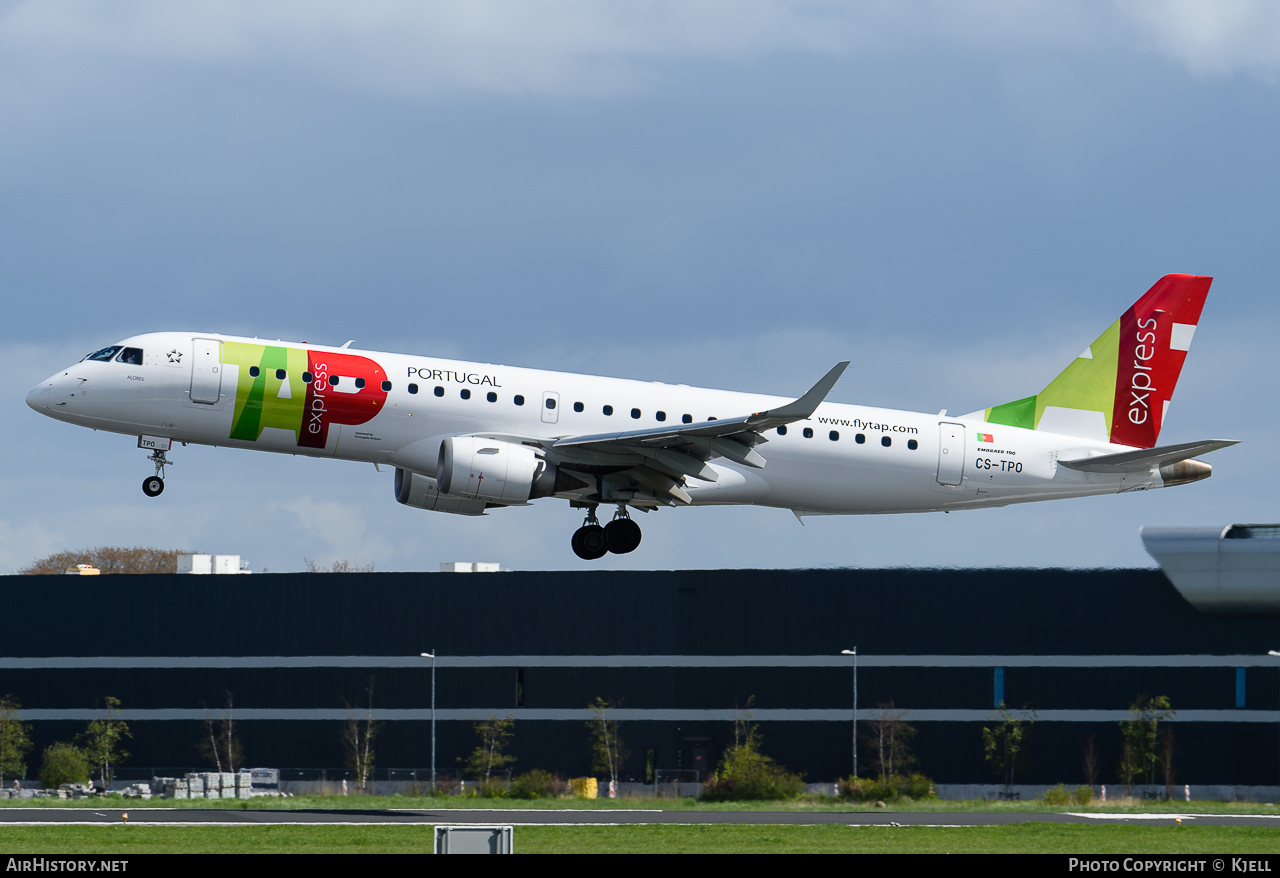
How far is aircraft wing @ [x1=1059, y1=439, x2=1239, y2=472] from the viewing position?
39.5 metres

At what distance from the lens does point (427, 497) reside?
131ft

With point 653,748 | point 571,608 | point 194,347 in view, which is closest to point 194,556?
point 571,608

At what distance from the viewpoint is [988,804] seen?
81438 millimetres

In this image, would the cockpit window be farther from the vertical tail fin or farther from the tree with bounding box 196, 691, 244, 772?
the tree with bounding box 196, 691, 244, 772

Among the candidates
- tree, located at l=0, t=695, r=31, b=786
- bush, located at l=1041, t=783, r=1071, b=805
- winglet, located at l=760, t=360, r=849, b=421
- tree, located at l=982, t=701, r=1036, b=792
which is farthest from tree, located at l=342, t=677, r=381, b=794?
winglet, located at l=760, t=360, r=849, b=421

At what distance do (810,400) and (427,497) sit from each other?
1120 cm

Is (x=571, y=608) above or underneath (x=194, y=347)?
underneath

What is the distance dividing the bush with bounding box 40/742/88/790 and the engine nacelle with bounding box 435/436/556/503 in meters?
65.9

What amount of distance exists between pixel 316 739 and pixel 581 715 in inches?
678

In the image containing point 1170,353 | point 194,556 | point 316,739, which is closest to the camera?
point 1170,353

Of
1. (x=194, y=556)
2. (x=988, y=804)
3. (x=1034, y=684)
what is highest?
(x=194, y=556)

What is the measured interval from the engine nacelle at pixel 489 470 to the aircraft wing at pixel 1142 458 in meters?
15.2

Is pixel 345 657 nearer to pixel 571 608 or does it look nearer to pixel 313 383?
pixel 571 608
